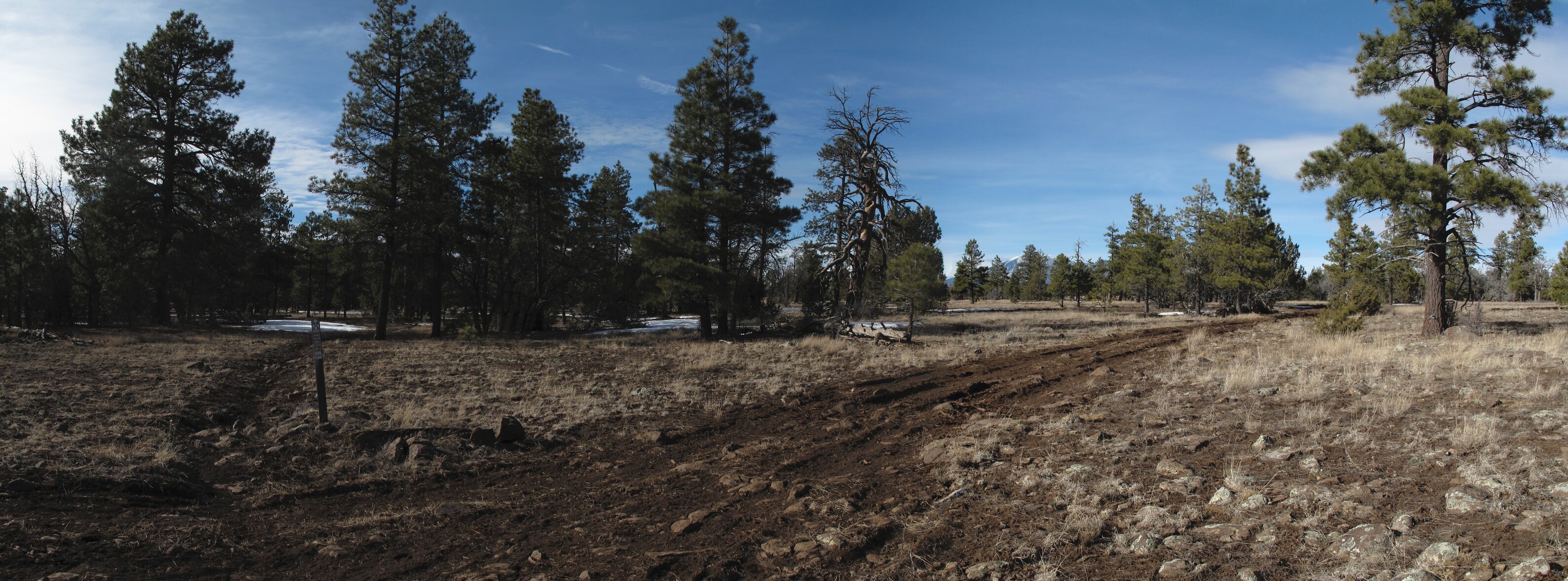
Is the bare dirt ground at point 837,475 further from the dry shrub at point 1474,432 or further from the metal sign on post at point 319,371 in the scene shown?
the metal sign on post at point 319,371

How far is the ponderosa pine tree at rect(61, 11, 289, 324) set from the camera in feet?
80.4

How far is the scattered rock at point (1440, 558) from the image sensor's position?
3.62m

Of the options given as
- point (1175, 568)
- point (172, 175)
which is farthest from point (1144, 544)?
point (172, 175)

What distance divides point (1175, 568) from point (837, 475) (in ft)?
10.7

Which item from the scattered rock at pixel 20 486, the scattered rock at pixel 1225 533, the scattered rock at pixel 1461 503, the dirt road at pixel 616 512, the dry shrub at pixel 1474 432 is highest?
the dry shrub at pixel 1474 432

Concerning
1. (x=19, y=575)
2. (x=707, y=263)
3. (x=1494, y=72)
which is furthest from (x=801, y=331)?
(x=19, y=575)

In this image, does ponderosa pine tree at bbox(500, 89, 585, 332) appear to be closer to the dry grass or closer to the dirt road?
the dry grass

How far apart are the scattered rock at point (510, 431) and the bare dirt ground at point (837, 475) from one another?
0.65 ft

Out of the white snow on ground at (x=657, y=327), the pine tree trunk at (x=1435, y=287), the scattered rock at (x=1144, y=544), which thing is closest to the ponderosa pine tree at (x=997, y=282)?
the white snow on ground at (x=657, y=327)

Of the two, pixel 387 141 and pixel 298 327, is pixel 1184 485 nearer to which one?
pixel 387 141

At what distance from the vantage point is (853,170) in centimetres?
2470

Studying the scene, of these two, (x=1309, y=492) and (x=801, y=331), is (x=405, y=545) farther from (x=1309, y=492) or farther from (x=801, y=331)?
(x=801, y=331)

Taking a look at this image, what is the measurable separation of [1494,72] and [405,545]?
23.2m

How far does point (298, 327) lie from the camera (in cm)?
3850
